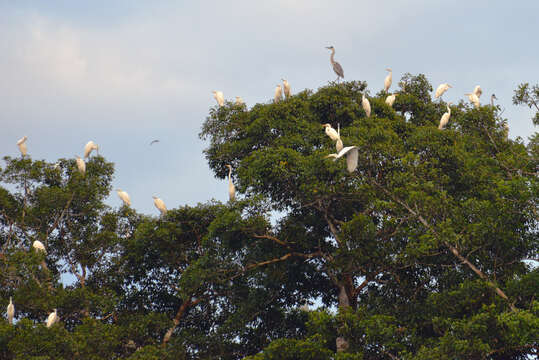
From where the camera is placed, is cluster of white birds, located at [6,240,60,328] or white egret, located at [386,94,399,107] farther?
white egret, located at [386,94,399,107]

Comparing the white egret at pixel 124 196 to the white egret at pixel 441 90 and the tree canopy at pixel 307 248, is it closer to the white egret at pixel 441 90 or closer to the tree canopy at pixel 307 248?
the tree canopy at pixel 307 248

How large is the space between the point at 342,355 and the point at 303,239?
4961mm

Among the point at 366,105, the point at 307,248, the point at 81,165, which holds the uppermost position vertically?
the point at 81,165

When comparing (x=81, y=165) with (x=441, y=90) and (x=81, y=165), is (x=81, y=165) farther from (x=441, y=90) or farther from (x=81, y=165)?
(x=441, y=90)

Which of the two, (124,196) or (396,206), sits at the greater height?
(124,196)

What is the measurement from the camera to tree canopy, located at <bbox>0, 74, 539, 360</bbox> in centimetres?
1256

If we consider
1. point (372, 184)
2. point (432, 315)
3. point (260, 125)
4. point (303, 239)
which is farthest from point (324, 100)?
→ point (432, 315)

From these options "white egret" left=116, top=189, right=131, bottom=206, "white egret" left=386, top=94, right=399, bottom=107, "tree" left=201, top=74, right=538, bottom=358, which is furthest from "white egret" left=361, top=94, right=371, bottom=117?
"white egret" left=116, top=189, right=131, bottom=206

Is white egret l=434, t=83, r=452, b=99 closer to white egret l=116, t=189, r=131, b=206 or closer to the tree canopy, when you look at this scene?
the tree canopy

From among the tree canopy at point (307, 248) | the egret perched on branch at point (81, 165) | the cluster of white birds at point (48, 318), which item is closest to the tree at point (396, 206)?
the tree canopy at point (307, 248)

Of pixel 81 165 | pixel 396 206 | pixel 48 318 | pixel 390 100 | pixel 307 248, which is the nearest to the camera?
pixel 396 206

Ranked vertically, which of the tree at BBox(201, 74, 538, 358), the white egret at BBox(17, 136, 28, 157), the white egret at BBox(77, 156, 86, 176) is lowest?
the tree at BBox(201, 74, 538, 358)

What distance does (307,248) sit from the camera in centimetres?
1717

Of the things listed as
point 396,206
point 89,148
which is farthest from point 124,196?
point 396,206
